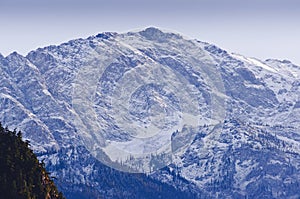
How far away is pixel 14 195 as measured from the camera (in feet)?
633

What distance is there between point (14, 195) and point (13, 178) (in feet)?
23.0

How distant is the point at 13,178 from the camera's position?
19950cm

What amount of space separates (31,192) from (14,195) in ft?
21.4

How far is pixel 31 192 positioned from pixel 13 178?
400 cm

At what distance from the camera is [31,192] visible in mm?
199125
